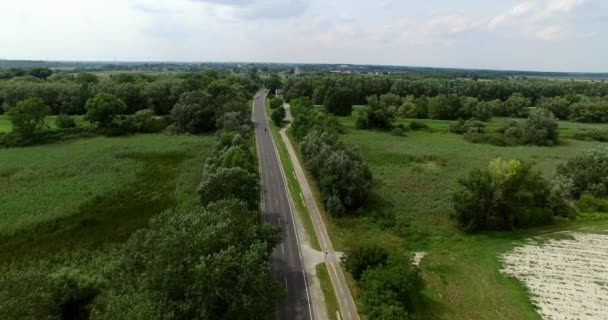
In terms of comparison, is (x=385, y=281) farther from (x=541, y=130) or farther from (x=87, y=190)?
(x=541, y=130)

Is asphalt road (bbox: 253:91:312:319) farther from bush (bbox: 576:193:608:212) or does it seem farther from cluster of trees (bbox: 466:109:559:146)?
cluster of trees (bbox: 466:109:559:146)

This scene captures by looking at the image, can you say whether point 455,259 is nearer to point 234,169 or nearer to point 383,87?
point 234,169

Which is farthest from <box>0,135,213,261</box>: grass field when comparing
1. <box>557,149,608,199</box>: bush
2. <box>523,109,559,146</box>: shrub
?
<box>523,109,559,146</box>: shrub

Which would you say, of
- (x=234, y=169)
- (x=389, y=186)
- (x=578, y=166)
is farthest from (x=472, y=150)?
(x=234, y=169)

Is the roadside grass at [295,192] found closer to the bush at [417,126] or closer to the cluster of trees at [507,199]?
the cluster of trees at [507,199]

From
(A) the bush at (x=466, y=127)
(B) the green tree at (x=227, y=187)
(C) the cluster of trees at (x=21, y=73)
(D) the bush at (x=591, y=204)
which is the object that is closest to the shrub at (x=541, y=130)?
(A) the bush at (x=466, y=127)
